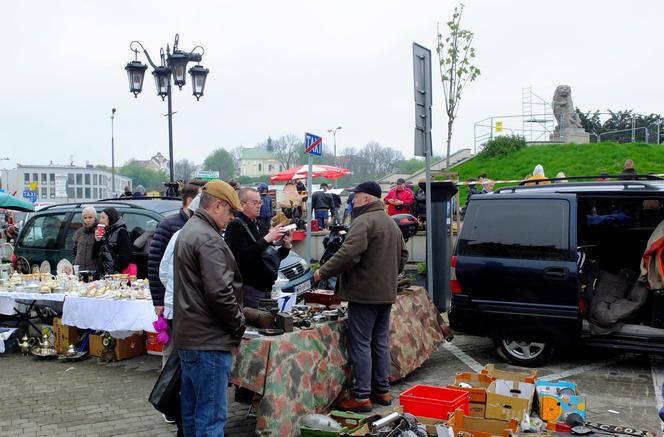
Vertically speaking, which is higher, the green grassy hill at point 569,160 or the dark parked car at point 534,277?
the green grassy hill at point 569,160

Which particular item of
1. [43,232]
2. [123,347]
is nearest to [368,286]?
[123,347]

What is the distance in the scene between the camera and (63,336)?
7.65 m

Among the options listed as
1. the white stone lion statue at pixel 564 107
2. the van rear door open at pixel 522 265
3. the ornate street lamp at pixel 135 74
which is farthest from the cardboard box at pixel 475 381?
the white stone lion statue at pixel 564 107

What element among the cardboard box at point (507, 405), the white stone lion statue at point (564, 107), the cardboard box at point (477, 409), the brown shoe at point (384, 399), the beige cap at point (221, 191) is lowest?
the brown shoe at point (384, 399)

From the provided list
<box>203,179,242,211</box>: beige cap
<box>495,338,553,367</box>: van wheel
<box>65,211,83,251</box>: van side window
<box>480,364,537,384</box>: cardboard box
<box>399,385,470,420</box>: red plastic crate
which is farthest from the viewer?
<box>65,211,83,251</box>: van side window

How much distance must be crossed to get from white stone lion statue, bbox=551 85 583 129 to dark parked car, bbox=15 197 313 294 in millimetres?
28187

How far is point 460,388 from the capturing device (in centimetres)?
506

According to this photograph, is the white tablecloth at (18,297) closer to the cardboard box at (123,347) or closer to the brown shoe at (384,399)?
the cardboard box at (123,347)

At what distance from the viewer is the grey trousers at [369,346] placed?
17.6 feet

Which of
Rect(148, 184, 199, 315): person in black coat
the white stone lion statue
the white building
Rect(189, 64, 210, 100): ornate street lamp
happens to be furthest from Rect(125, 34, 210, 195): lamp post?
the white building

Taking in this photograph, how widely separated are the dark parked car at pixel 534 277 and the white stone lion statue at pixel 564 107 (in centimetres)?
2853

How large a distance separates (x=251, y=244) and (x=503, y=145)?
1080 inches

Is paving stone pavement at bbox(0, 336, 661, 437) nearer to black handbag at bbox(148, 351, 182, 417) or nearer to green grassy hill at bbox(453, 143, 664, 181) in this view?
black handbag at bbox(148, 351, 182, 417)

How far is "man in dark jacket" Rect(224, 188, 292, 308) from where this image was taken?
499 centimetres
